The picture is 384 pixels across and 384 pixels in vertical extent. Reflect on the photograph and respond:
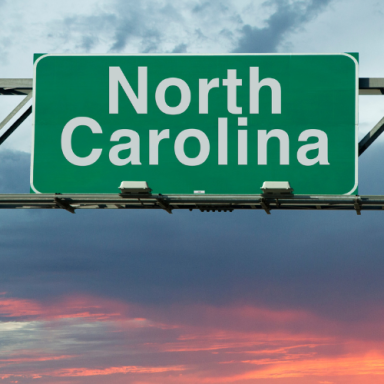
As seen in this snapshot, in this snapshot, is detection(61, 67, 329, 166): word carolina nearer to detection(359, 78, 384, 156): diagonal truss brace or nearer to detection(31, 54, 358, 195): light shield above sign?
detection(31, 54, 358, 195): light shield above sign

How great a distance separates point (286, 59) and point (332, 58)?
1173 mm

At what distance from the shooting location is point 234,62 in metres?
17.6

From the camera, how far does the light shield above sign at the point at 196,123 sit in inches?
679

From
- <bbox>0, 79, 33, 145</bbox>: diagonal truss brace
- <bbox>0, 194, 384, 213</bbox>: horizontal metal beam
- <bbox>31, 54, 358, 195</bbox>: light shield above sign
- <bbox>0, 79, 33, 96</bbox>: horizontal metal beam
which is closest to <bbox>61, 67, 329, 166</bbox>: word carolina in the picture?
<bbox>31, 54, 358, 195</bbox>: light shield above sign

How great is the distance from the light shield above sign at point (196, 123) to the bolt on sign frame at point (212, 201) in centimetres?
32

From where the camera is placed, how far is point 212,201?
16.9 m

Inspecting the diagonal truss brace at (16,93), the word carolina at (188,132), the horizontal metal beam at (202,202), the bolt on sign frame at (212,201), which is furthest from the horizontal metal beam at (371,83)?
the diagonal truss brace at (16,93)

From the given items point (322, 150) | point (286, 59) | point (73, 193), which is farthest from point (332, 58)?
point (73, 193)

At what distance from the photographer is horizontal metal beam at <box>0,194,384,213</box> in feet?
55.1

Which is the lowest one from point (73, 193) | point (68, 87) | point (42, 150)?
point (73, 193)

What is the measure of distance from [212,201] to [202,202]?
29 centimetres

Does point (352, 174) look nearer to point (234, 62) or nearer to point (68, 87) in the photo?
point (234, 62)

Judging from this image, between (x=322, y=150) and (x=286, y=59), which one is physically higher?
(x=286, y=59)

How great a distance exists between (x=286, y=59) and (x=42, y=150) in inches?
268
